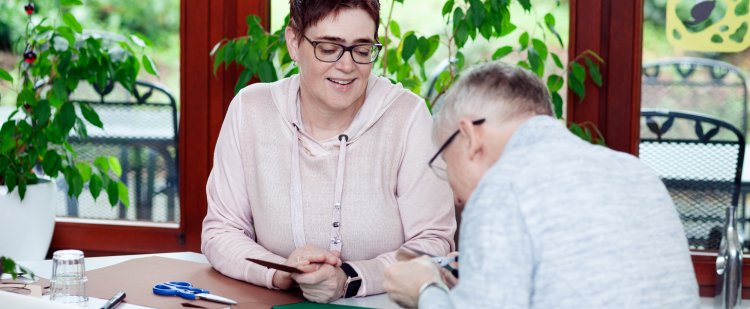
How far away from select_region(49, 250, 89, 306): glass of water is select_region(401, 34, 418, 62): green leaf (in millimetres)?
1384

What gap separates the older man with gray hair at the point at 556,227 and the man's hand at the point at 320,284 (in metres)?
0.51

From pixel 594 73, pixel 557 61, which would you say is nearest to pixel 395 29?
pixel 557 61

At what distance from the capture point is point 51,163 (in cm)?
320

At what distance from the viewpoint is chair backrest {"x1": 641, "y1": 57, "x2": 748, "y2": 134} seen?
307 cm

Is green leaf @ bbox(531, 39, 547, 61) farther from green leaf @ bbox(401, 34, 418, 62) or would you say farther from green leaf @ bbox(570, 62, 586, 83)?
green leaf @ bbox(401, 34, 418, 62)

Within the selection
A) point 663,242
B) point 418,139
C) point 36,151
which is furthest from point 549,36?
point 663,242

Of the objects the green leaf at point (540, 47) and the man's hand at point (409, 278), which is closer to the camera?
the man's hand at point (409, 278)

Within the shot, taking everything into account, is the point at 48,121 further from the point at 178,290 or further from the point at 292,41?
the point at 178,290

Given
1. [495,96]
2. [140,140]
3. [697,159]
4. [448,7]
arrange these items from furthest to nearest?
[140,140]
[697,159]
[448,7]
[495,96]

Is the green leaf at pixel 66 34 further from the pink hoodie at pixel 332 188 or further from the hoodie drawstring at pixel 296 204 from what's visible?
the hoodie drawstring at pixel 296 204

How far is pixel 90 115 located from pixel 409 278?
2019 millimetres

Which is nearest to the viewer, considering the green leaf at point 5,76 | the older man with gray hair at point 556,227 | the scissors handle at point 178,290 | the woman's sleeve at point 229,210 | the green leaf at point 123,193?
the older man with gray hair at point 556,227

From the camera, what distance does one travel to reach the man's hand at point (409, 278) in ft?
4.91

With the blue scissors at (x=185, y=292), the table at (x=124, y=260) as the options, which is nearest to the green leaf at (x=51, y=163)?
the table at (x=124, y=260)
